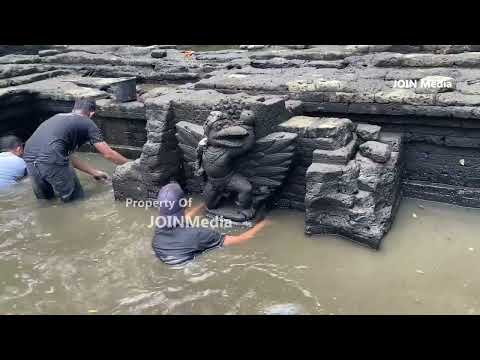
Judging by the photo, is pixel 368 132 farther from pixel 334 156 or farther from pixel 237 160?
pixel 237 160

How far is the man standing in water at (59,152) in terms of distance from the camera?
6219 millimetres

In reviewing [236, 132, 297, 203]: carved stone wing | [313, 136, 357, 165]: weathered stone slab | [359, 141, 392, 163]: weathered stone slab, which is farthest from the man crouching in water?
[359, 141, 392, 163]: weathered stone slab

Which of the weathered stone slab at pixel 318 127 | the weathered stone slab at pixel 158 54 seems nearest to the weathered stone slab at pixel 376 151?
the weathered stone slab at pixel 318 127

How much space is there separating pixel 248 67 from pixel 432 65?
9.23 ft

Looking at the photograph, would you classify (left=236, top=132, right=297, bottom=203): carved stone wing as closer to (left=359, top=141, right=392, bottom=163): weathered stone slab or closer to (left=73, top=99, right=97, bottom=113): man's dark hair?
(left=359, top=141, right=392, bottom=163): weathered stone slab

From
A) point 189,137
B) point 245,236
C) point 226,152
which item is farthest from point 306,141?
point 189,137

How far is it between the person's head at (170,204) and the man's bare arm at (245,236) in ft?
1.98

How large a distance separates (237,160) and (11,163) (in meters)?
3.45

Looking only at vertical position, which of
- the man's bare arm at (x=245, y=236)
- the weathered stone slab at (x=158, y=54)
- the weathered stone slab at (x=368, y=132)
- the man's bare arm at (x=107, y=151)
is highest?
the weathered stone slab at (x=158, y=54)

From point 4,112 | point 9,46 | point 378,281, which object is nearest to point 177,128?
point 378,281

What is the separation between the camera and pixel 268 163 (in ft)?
18.3

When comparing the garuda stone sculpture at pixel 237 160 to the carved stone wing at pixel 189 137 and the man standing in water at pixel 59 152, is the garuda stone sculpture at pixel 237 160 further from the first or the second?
the man standing in water at pixel 59 152

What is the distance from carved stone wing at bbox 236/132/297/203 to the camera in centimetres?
549

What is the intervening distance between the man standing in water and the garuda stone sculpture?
1369 mm
